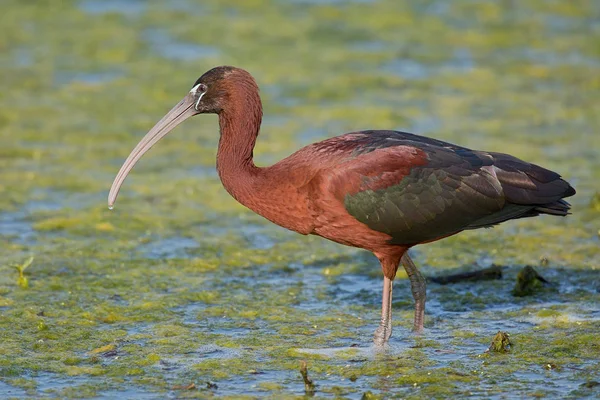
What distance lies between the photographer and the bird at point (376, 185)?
618 centimetres

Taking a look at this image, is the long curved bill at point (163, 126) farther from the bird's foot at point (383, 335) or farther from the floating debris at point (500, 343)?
the floating debris at point (500, 343)

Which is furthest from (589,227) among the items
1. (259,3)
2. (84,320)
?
(259,3)

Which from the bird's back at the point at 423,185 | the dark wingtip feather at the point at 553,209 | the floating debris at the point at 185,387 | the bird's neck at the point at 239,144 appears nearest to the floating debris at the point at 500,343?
the bird's back at the point at 423,185

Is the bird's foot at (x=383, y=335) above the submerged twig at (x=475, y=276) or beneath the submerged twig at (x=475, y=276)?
beneath

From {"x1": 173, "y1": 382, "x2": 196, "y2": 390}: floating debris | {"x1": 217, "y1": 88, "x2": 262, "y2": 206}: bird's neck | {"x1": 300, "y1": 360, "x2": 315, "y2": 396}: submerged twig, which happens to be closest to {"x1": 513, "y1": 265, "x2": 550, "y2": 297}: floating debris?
{"x1": 217, "y1": 88, "x2": 262, "y2": 206}: bird's neck

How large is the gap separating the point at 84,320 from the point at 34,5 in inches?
344

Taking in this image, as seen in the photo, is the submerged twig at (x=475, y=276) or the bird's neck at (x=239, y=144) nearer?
the bird's neck at (x=239, y=144)

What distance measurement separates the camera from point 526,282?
7.15 m

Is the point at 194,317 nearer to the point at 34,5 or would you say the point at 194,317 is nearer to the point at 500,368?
the point at 500,368

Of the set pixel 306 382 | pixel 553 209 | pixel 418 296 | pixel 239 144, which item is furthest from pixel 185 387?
pixel 553 209

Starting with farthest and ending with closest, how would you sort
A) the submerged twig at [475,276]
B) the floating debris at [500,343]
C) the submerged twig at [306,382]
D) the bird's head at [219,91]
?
the submerged twig at [475,276], the bird's head at [219,91], the floating debris at [500,343], the submerged twig at [306,382]

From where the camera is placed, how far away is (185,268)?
305 inches

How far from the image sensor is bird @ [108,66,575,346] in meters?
6.18

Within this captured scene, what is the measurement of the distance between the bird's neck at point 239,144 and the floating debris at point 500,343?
1523 mm
